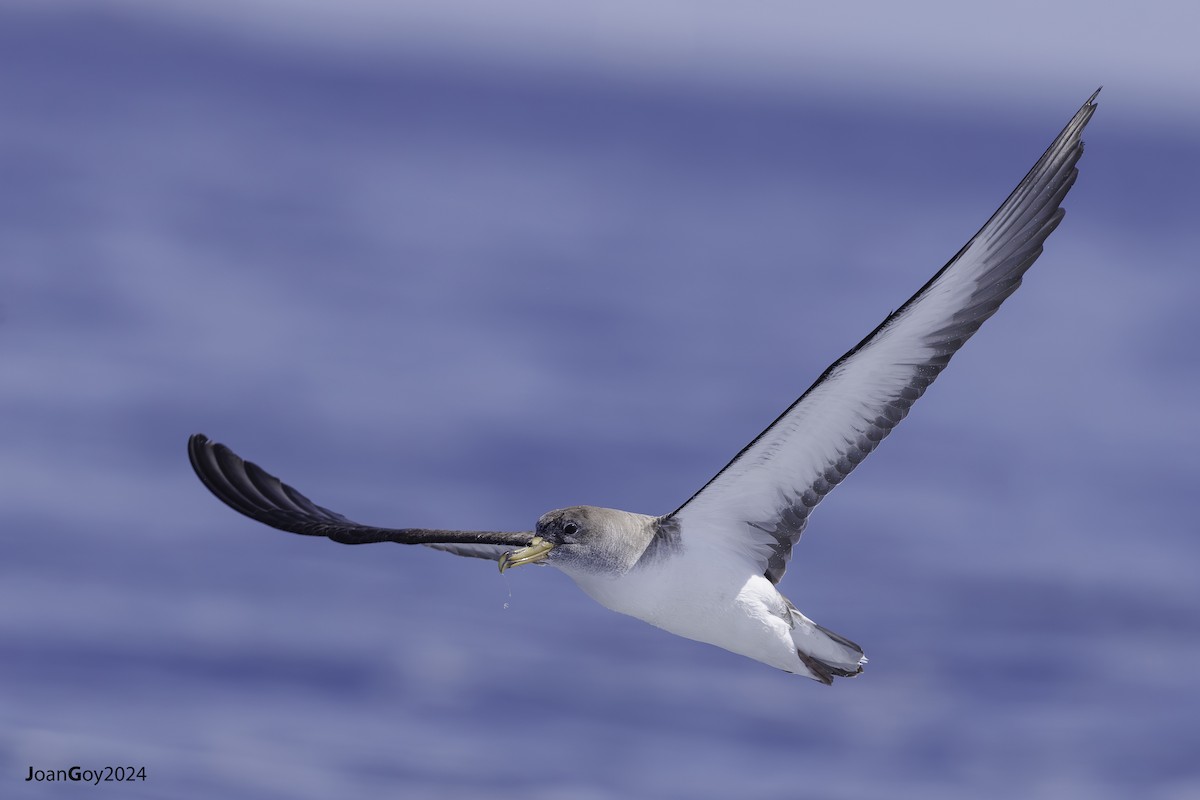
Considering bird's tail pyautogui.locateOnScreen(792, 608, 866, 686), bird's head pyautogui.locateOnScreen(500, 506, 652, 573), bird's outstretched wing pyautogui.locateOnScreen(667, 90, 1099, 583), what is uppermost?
bird's outstretched wing pyautogui.locateOnScreen(667, 90, 1099, 583)

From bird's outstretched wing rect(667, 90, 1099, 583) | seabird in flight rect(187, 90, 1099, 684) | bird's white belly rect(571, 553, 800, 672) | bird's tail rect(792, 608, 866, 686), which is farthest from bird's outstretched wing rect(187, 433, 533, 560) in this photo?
bird's tail rect(792, 608, 866, 686)

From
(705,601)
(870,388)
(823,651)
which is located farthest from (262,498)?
(870,388)

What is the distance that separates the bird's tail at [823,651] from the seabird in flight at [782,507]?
0.03 feet

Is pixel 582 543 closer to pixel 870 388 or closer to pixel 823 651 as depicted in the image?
pixel 823 651

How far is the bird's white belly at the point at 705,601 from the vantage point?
41.2ft

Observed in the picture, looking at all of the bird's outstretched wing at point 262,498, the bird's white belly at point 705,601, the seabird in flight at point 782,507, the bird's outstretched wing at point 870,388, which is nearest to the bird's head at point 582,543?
the seabird in flight at point 782,507

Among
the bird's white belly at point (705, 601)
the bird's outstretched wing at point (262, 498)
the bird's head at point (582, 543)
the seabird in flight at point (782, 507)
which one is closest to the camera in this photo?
the seabird in flight at point (782, 507)

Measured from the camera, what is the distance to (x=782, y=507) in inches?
514

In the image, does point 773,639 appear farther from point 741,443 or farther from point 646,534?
point 741,443

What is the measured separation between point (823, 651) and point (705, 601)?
1.10 metres

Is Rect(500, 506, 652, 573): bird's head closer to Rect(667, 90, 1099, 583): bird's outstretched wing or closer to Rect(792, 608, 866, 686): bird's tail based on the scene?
Rect(667, 90, 1099, 583): bird's outstretched wing

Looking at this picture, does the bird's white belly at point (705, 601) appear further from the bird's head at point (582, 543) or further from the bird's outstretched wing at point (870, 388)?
the bird's outstretched wing at point (870, 388)

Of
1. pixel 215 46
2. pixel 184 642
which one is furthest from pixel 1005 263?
pixel 215 46

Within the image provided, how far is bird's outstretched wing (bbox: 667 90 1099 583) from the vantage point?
38.8 ft
